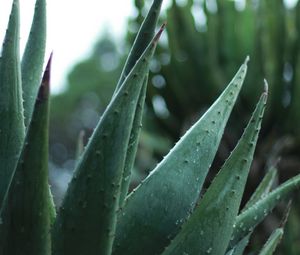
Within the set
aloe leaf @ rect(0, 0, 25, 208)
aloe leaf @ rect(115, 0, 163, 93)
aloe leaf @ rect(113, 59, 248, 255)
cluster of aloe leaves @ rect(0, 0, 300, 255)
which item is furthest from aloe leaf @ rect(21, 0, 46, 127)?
aloe leaf @ rect(113, 59, 248, 255)

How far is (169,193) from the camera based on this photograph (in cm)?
132

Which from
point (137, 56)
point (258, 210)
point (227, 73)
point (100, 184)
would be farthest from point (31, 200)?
point (227, 73)

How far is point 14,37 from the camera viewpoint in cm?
140

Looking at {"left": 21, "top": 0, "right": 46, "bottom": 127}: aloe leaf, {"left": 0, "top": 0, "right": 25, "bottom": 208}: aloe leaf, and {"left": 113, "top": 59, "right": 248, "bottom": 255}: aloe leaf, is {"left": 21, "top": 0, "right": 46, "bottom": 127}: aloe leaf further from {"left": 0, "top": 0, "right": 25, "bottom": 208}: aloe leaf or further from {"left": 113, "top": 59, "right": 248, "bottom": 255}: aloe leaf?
{"left": 113, "top": 59, "right": 248, "bottom": 255}: aloe leaf

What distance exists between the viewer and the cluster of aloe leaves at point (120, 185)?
1166 mm

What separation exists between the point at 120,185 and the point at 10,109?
280 mm

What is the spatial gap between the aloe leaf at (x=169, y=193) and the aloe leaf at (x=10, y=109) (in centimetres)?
22

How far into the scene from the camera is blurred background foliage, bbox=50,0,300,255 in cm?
508

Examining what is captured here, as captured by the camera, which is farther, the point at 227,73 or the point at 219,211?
the point at 227,73

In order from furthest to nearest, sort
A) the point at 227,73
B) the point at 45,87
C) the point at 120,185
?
the point at 227,73 → the point at 120,185 → the point at 45,87

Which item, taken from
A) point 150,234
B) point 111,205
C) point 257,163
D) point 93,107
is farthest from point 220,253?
point 93,107

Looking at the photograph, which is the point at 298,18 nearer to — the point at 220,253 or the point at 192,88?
the point at 192,88

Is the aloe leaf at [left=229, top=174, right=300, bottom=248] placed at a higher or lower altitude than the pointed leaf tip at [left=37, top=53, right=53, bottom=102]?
lower

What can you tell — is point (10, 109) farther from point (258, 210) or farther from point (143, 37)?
point (258, 210)
